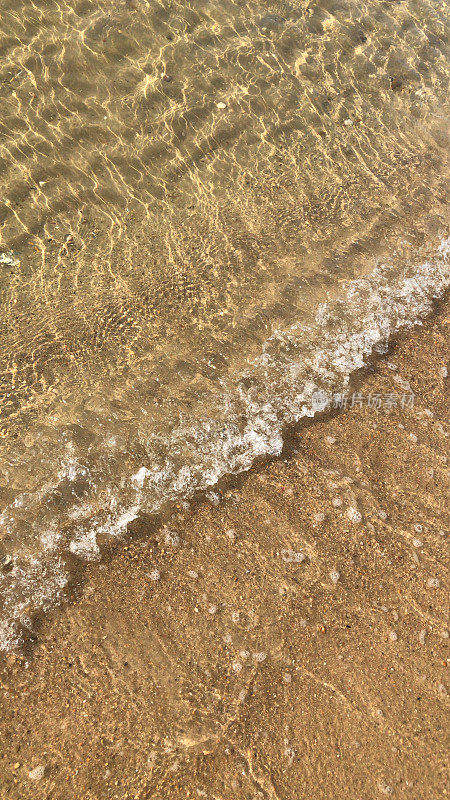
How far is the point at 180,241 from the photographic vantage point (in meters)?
4.46

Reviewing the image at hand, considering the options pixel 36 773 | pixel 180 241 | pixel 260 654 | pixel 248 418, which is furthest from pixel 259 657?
pixel 180 241

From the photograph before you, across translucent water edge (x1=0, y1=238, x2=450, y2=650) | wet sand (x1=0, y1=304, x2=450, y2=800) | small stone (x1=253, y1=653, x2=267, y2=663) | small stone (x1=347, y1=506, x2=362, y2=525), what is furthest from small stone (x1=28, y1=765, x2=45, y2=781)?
small stone (x1=347, y1=506, x2=362, y2=525)

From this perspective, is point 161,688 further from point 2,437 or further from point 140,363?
point 140,363

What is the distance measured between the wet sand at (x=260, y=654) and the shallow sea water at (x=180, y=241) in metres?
0.31

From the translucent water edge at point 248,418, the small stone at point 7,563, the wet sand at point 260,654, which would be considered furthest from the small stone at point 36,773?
the small stone at point 7,563

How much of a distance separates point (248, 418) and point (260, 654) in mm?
1614

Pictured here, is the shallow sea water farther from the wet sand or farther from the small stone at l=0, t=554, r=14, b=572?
the wet sand

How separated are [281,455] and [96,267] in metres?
2.25

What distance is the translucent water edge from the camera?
118 inches

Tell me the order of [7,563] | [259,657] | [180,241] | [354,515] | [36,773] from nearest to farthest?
[36,773] < [259,657] < [7,563] < [354,515] < [180,241]

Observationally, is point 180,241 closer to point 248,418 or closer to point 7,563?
point 248,418

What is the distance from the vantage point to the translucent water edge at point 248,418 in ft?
9.84

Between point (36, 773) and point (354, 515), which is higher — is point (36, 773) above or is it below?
above

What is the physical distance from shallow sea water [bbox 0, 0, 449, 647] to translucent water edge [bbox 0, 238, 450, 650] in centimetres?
1
